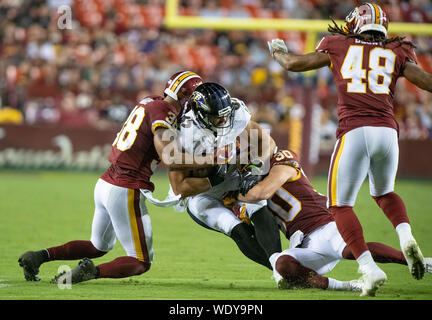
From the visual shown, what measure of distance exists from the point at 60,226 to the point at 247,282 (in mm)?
3465

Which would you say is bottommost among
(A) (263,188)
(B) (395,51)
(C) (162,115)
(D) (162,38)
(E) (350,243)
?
(E) (350,243)

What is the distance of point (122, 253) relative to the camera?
277 inches

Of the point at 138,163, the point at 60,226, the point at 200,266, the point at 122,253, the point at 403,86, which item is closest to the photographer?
the point at 138,163

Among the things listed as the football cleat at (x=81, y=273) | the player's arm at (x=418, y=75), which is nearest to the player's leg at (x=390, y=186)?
the player's arm at (x=418, y=75)

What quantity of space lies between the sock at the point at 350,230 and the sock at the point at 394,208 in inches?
12.4

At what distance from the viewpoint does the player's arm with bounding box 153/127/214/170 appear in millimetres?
5105

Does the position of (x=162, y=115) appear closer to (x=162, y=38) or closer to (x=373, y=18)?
(x=373, y=18)

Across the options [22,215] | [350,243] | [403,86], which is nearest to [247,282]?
[350,243]

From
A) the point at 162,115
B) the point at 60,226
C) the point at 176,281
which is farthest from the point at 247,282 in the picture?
the point at 60,226

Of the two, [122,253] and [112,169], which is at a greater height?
[112,169]

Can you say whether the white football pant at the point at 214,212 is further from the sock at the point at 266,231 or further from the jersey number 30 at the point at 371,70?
the jersey number 30 at the point at 371,70

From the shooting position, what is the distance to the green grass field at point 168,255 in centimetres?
499

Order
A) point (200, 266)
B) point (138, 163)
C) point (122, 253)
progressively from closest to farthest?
point (138, 163)
point (200, 266)
point (122, 253)

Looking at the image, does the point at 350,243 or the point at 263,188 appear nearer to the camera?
the point at 350,243
